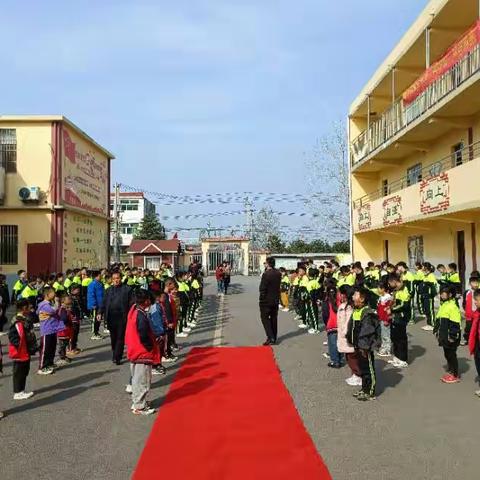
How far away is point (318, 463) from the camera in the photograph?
16.2 feet

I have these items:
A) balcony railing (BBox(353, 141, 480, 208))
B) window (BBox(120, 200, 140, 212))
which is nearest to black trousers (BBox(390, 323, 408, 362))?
balcony railing (BBox(353, 141, 480, 208))

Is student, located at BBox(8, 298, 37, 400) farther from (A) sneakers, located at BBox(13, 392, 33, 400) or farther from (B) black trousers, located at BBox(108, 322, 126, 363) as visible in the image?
(B) black trousers, located at BBox(108, 322, 126, 363)

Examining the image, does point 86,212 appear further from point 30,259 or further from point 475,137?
point 475,137

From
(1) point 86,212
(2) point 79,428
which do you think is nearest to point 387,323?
(2) point 79,428

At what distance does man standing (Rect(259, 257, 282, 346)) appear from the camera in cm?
1143

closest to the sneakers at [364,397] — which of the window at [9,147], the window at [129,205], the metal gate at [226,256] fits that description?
the window at [9,147]

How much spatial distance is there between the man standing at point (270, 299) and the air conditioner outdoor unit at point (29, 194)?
596 inches

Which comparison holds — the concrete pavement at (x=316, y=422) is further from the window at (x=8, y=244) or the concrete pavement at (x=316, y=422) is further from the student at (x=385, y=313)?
the window at (x=8, y=244)

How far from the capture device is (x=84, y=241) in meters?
27.6

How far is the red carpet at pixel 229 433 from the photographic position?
15.7ft

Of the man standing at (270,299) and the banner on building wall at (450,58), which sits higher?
the banner on building wall at (450,58)

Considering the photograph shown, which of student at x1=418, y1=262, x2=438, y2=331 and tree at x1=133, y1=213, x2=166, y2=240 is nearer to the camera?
student at x1=418, y1=262, x2=438, y2=331

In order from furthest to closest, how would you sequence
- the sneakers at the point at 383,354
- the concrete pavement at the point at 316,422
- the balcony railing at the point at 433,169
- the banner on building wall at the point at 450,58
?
1. the balcony railing at the point at 433,169
2. the banner on building wall at the point at 450,58
3. the sneakers at the point at 383,354
4. the concrete pavement at the point at 316,422

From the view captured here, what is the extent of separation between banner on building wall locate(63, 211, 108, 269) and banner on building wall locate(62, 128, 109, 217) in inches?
23.9
